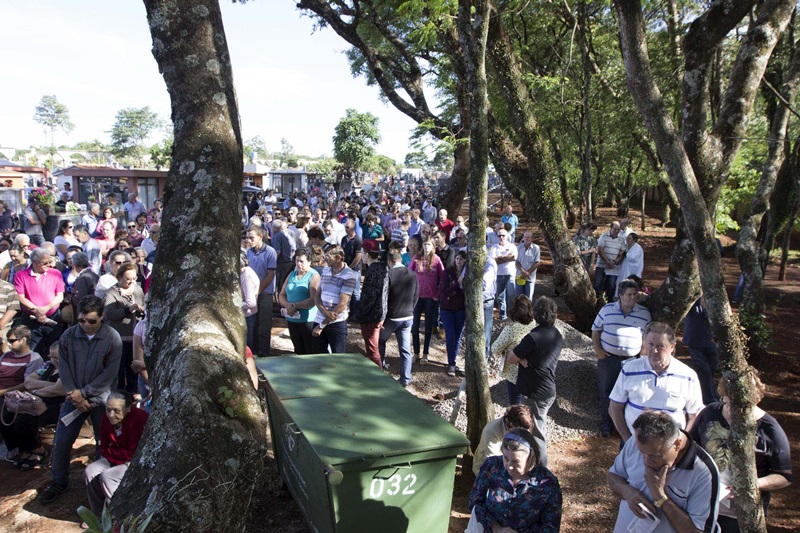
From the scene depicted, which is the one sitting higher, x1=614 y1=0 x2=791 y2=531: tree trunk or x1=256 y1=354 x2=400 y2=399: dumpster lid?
x1=614 y1=0 x2=791 y2=531: tree trunk

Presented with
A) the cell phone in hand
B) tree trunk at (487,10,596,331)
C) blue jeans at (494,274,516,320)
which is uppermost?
tree trunk at (487,10,596,331)

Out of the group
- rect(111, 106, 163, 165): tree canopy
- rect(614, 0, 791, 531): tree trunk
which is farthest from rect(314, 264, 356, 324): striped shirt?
rect(111, 106, 163, 165): tree canopy

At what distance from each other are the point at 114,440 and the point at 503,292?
274 inches

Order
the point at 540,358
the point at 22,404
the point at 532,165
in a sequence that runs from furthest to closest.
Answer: the point at 532,165 → the point at 22,404 → the point at 540,358

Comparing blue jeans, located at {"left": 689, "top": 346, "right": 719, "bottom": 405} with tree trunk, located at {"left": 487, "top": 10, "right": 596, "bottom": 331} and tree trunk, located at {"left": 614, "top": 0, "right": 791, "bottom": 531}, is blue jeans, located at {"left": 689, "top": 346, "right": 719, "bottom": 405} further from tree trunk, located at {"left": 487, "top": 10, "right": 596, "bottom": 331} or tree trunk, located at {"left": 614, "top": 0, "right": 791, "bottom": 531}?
tree trunk, located at {"left": 487, "top": 10, "right": 596, "bottom": 331}

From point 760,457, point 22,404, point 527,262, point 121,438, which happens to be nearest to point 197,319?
point 121,438

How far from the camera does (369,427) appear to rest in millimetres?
3891

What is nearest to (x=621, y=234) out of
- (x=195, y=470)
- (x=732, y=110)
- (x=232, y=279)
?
(x=732, y=110)

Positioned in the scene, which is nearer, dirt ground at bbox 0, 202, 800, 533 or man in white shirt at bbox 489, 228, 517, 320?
dirt ground at bbox 0, 202, 800, 533

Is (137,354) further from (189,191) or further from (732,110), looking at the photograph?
(732,110)

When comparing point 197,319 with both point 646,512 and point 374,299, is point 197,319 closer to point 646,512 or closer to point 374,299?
point 646,512

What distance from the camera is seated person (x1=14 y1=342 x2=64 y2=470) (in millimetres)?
5926

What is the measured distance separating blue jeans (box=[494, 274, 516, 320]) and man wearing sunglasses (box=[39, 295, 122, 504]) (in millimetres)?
6394

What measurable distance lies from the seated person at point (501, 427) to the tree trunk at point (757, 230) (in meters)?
5.82
